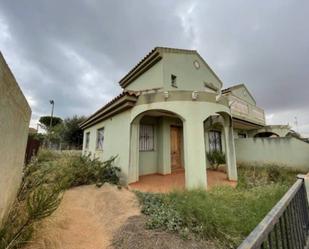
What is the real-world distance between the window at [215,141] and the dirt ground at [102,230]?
355 inches

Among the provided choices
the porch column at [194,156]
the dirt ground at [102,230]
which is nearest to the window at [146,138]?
the porch column at [194,156]

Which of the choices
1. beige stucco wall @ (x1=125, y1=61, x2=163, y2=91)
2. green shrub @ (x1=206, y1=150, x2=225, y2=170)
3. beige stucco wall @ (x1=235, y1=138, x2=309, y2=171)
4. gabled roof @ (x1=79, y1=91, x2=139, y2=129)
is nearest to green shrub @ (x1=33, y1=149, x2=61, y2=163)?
gabled roof @ (x1=79, y1=91, x2=139, y2=129)

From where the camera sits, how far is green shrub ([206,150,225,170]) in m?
10.2

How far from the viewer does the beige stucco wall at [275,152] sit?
10.3 meters

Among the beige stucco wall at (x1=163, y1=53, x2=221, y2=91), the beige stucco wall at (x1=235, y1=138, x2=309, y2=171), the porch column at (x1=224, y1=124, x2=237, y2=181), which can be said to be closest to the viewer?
the porch column at (x1=224, y1=124, x2=237, y2=181)

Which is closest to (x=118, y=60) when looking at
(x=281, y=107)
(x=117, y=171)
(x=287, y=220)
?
(x=117, y=171)

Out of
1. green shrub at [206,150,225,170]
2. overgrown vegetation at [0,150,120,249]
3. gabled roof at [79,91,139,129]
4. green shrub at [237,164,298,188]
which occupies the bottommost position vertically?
green shrub at [237,164,298,188]

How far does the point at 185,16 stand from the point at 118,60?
19.5 ft

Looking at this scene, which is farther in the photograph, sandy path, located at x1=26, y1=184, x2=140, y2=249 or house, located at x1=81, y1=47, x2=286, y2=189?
house, located at x1=81, y1=47, x2=286, y2=189

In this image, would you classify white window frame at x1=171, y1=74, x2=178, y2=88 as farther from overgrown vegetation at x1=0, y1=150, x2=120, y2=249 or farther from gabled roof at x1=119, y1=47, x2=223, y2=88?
overgrown vegetation at x1=0, y1=150, x2=120, y2=249

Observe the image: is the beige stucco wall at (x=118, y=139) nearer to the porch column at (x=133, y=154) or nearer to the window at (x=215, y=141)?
the porch column at (x=133, y=154)

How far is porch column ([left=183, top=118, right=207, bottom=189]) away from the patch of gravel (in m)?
3.01

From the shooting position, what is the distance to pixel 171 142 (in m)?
9.30

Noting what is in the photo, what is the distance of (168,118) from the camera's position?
915 centimetres
